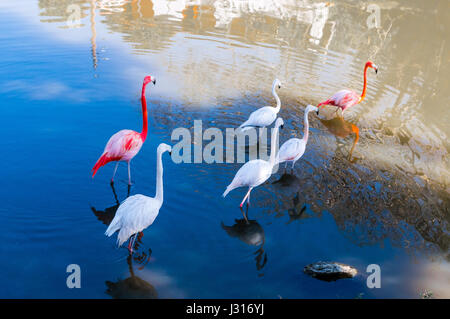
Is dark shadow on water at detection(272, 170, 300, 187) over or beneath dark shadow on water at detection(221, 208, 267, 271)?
over

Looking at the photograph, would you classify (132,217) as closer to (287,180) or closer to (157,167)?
(157,167)

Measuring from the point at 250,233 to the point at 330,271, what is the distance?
Result: 56.3 inches

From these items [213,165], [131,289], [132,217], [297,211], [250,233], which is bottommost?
[131,289]

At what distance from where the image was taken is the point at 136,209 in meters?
5.16

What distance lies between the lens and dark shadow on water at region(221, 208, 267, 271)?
5656mm

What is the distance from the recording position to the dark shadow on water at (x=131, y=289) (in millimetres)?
4785

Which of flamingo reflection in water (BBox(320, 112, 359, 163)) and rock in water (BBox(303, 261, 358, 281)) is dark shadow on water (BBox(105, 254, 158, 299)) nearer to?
rock in water (BBox(303, 261, 358, 281))

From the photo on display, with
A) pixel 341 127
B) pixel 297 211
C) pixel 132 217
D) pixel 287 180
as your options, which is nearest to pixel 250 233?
pixel 297 211

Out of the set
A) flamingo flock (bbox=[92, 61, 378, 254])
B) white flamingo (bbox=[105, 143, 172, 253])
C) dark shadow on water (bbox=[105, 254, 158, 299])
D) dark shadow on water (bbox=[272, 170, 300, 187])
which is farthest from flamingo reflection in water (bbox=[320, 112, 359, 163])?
dark shadow on water (bbox=[105, 254, 158, 299])

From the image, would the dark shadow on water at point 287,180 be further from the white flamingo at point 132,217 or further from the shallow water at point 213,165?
the white flamingo at point 132,217

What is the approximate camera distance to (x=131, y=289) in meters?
4.87

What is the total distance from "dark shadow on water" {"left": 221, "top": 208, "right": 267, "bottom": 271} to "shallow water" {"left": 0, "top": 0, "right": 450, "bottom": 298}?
3 cm
